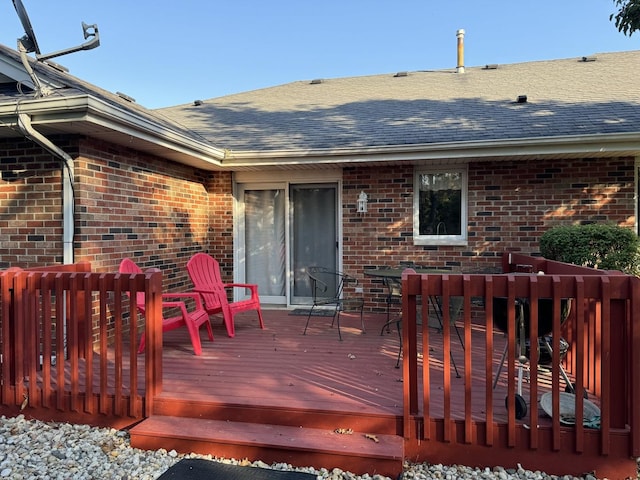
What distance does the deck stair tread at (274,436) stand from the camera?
2568 mm

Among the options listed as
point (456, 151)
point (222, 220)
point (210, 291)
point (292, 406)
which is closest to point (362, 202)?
point (456, 151)

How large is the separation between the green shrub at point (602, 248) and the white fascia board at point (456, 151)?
1011 millimetres

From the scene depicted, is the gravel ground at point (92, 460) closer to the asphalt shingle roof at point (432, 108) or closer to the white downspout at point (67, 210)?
the white downspout at point (67, 210)

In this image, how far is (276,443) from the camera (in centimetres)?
266

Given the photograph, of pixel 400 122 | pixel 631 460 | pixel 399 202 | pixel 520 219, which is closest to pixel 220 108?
pixel 400 122

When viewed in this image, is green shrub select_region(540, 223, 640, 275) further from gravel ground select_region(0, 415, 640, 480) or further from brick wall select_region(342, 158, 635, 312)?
gravel ground select_region(0, 415, 640, 480)

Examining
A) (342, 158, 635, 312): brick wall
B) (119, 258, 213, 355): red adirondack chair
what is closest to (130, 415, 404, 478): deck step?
(119, 258, 213, 355): red adirondack chair

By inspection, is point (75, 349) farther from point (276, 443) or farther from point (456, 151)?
point (456, 151)

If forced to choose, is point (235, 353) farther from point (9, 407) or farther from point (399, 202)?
point (399, 202)

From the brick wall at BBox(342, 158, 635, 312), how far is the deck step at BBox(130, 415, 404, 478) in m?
3.51

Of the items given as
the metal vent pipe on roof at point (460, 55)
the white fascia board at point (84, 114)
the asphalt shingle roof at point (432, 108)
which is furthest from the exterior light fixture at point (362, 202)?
the metal vent pipe on roof at point (460, 55)

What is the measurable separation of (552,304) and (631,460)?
0.97 metres

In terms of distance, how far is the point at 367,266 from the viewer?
6.38 meters

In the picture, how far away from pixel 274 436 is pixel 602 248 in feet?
13.6
